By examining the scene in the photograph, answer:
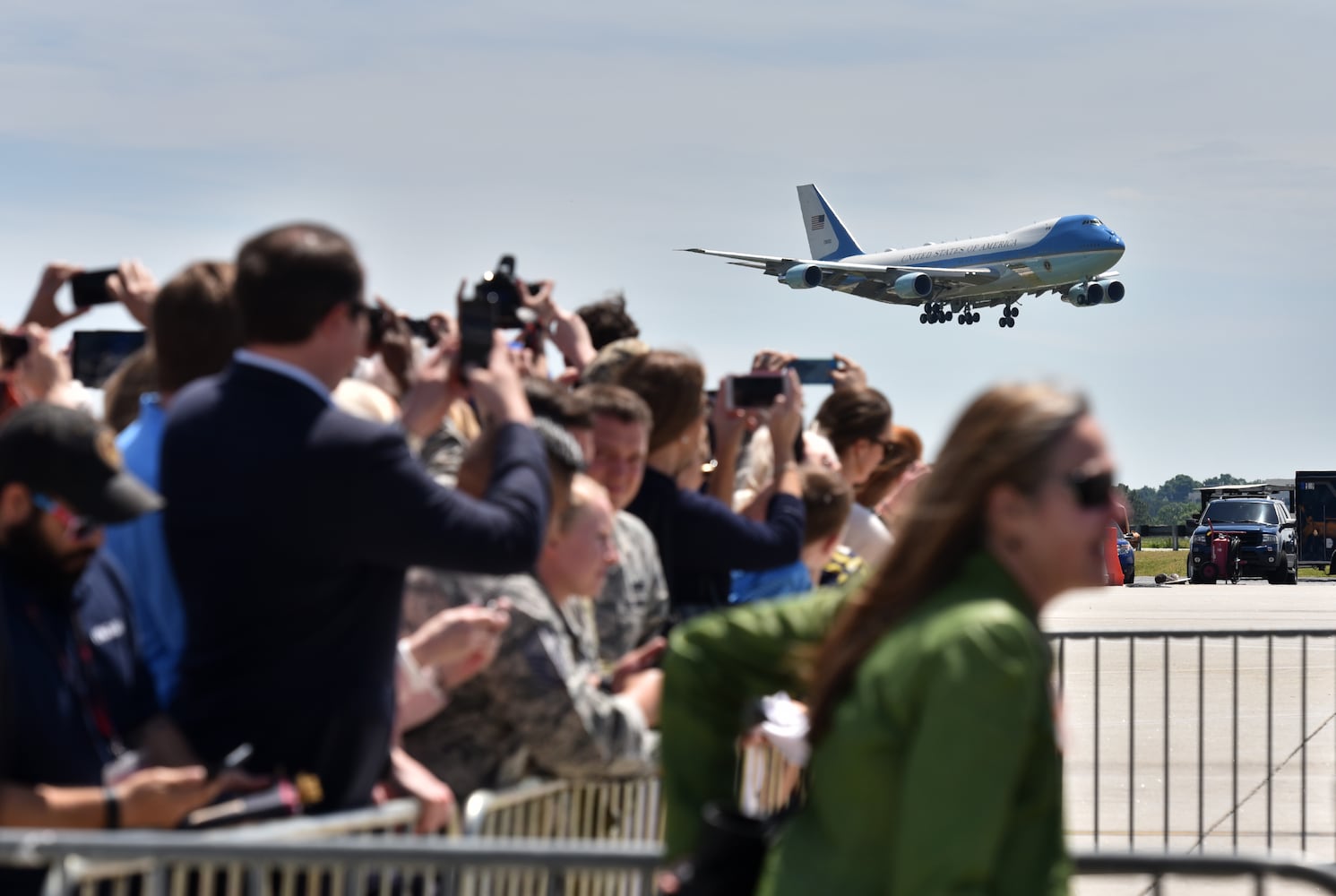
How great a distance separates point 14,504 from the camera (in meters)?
2.89

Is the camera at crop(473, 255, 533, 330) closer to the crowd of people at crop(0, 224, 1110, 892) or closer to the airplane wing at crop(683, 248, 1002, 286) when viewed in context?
the crowd of people at crop(0, 224, 1110, 892)

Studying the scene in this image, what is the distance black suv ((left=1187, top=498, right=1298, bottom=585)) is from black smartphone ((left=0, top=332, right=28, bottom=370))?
3496 centimetres

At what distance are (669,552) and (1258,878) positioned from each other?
2209 millimetres

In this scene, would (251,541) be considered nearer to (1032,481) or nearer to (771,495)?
(1032,481)

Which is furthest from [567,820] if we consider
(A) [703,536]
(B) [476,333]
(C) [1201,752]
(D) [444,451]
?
(C) [1201,752]

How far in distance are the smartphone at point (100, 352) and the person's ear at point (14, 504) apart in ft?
6.58

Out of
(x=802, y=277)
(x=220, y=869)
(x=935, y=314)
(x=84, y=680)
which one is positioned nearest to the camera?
(x=84, y=680)

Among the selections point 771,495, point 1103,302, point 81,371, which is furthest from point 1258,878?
point 1103,302

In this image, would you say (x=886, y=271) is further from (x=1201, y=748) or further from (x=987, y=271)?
(x=1201, y=748)

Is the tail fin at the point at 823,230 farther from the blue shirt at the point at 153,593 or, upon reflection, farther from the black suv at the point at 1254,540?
the blue shirt at the point at 153,593

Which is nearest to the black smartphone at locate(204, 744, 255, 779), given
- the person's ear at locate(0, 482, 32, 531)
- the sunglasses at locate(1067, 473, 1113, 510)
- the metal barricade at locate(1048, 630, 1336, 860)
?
the person's ear at locate(0, 482, 32, 531)

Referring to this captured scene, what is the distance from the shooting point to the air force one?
5678 cm

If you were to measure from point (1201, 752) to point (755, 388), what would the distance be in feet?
8.99

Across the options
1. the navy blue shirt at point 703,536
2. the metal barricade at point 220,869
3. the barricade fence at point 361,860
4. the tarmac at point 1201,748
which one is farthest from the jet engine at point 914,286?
the barricade fence at point 361,860
